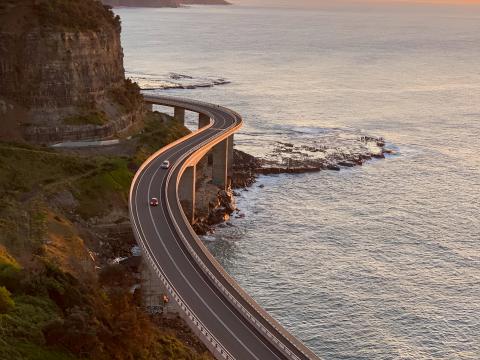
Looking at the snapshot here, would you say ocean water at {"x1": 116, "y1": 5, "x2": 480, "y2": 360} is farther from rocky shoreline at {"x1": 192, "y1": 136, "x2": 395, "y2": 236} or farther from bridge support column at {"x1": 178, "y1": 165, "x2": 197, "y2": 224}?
bridge support column at {"x1": 178, "y1": 165, "x2": 197, "y2": 224}

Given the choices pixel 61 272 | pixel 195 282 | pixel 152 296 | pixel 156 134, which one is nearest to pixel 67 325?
pixel 61 272

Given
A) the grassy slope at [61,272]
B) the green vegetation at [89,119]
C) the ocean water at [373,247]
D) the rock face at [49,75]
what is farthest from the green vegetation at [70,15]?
the ocean water at [373,247]

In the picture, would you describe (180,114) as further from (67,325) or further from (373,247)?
(67,325)

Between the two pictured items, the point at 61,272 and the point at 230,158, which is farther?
the point at 230,158

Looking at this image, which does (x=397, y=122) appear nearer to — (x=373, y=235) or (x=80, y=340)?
(x=373, y=235)

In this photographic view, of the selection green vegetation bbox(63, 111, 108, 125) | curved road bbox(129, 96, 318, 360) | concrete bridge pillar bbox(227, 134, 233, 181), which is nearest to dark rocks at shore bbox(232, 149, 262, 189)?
concrete bridge pillar bbox(227, 134, 233, 181)

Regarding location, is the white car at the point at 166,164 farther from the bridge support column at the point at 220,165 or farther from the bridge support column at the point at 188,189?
the bridge support column at the point at 220,165
